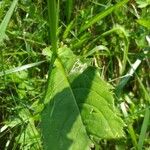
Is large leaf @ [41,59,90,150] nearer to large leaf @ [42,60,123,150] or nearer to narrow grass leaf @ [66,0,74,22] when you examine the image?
large leaf @ [42,60,123,150]

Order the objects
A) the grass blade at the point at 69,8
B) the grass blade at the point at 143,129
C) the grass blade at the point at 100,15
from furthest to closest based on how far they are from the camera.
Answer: the grass blade at the point at 69,8
the grass blade at the point at 100,15
the grass blade at the point at 143,129

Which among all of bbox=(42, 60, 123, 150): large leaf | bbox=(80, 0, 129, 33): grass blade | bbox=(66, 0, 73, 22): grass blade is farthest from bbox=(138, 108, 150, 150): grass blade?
bbox=(66, 0, 73, 22): grass blade

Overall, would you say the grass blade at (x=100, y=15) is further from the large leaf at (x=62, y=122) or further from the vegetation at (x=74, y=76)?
the large leaf at (x=62, y=122)

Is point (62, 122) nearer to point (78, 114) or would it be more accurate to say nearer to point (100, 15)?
point (78, 114)

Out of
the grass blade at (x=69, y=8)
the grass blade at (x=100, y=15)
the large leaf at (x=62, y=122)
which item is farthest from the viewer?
the grass blade at (x=69, y=8)

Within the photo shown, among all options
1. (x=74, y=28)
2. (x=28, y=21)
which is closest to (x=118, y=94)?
(x=74, y=28)

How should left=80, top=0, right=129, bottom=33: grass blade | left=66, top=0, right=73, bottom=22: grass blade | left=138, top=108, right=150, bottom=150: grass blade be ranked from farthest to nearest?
left=66, top=0, right=73, bottom=22: grass blade → left=80, top=0, right=129, bottom=33: grass blade → left=138, top=108, right=150, bottom=150: grass blade

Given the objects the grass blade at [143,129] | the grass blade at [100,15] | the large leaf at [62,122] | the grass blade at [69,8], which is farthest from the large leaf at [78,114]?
the grass blade at [69,8]
